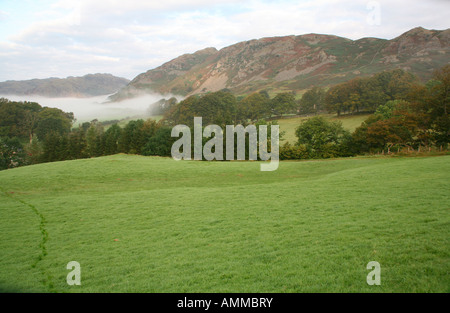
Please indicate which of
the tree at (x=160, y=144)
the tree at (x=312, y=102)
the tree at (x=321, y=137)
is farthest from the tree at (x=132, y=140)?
the tree at (x=312, y=102)

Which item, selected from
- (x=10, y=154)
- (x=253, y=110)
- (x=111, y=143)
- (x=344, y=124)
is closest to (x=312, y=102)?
(x=253, y=110)

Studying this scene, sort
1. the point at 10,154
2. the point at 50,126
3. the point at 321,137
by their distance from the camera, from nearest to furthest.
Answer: the point at 321,137
the point at 10,154
the point at 50,126

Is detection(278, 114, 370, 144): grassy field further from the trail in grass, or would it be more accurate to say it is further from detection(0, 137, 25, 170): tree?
detection(0, 137, 25, 170): tree

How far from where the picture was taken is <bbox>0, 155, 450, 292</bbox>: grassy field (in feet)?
25.0

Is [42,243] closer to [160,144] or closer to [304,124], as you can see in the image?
[160,144]

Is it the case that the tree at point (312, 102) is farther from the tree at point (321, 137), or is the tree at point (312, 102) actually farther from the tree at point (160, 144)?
the tree at point (160, 144)

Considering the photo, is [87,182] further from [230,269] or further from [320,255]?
[320,255]

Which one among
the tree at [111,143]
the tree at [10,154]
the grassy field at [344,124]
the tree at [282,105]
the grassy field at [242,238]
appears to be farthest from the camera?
the tree at [282,105]

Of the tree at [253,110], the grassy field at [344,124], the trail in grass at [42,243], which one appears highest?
the tree at [253,110]

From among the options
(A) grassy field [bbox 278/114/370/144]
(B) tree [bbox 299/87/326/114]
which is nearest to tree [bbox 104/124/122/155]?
(A) grassy field [bbox 278/114/370/144]

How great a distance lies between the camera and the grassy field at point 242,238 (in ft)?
25.0

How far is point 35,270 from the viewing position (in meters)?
9.60

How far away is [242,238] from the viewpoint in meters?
11.3
